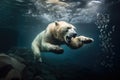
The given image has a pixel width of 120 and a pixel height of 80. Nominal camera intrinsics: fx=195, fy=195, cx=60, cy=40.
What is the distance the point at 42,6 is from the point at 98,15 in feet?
21.4

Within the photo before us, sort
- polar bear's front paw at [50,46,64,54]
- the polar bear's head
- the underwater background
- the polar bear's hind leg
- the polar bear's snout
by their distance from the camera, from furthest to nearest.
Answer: the underwater background < the polar bear's hind leg < the polar bear's head < the polar bear's snout < polar bear's front paw at [50,46,64,54]

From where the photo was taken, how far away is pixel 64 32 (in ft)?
23.3

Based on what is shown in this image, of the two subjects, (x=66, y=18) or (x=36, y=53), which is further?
(x=66, y=18)

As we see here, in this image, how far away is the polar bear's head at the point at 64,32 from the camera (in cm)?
674

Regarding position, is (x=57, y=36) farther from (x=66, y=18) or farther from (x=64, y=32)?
(x=66, y=18)

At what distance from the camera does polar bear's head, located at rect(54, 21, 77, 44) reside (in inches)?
265

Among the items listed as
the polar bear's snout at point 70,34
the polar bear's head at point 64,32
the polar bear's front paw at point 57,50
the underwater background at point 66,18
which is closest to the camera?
the polar bear's front paw at point 57,50

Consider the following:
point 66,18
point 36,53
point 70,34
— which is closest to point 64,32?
point 70,34

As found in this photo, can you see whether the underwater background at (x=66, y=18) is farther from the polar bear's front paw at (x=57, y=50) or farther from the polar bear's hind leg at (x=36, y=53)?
the polar bear's front paw at (x=57, y=50)

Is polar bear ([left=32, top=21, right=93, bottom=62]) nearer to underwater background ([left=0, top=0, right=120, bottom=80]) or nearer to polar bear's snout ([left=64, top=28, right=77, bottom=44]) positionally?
polar bear's snout ([left=64, top=28, right=77, bottom=44])

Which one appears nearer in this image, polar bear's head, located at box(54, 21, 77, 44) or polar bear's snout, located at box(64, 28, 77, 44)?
polar bear's snout, located at box(64, 28, 77, 44)

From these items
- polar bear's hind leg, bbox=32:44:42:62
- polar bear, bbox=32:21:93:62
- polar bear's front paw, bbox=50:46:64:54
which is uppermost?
polar bear, bbox=32:21:93:62

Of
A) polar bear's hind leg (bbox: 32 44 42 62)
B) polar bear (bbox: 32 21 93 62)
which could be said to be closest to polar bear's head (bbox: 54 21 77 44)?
polar bear (bbox: 32 21 93 62)

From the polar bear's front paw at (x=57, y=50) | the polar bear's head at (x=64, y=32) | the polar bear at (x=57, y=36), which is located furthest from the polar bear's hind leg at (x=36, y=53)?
the polar bear's front paw at (x=57, y=50)
